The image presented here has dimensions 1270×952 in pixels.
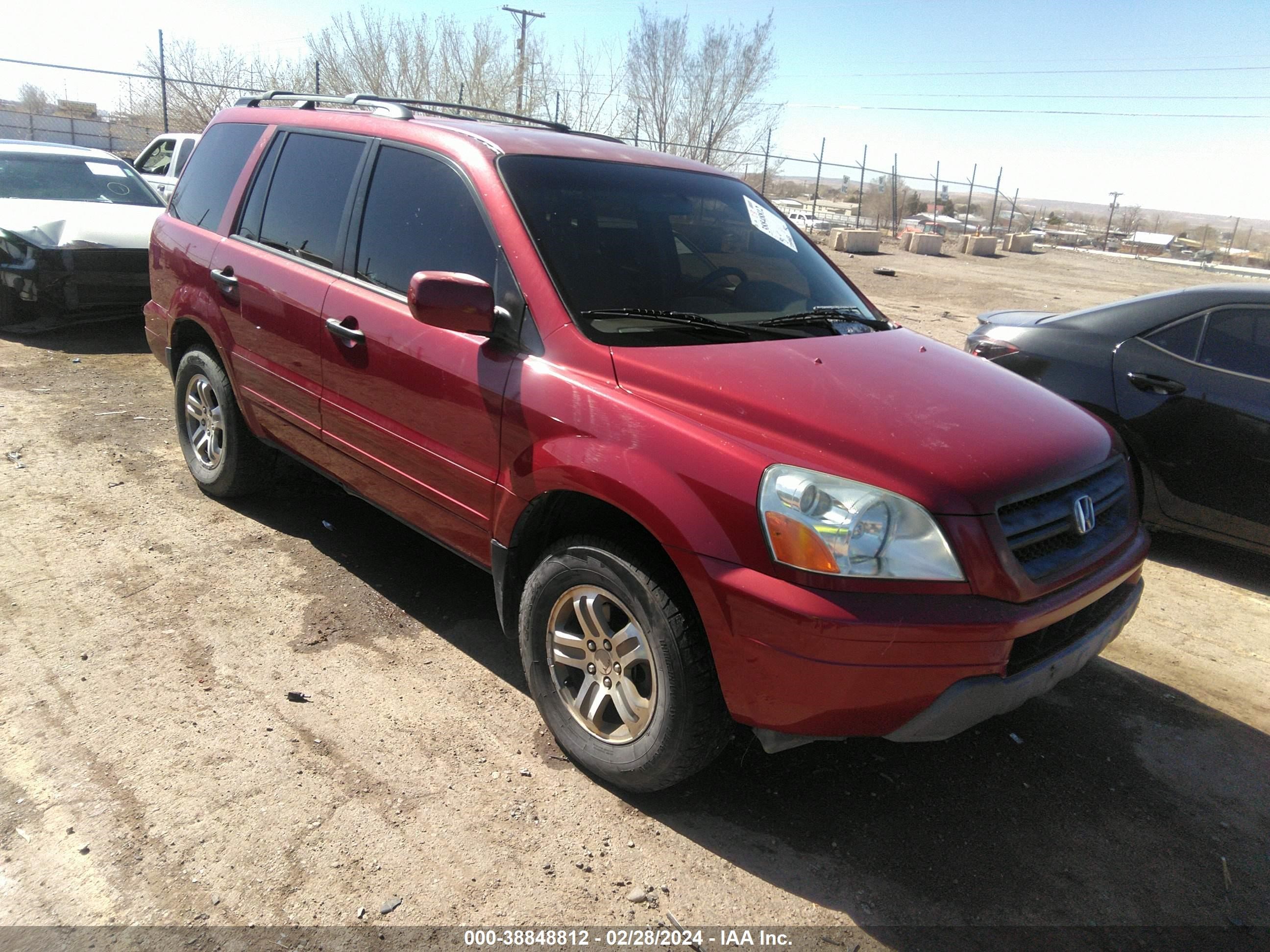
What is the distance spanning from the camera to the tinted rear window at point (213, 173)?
14.8 feet

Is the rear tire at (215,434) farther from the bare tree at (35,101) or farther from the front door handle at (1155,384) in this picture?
the bare tree at (35,101)

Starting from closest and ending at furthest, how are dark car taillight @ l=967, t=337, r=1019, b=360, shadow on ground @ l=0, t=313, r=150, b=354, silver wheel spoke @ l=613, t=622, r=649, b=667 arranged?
silver wheel spoke @ l=613, t=622, r=649, b=667
dark car taillight @ l=967, t=337, r=1019, b=360
shadow on ground @ l=0, t=313, r=150, b=354

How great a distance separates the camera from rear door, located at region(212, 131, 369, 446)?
377 centimetres

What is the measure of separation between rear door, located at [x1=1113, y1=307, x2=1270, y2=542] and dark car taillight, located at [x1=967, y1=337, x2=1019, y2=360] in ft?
2.06

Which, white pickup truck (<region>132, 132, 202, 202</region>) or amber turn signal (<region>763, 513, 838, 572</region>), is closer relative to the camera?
amber turn signal (<region>763, 513, 838, 572</region>)

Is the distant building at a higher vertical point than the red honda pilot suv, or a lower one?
higher

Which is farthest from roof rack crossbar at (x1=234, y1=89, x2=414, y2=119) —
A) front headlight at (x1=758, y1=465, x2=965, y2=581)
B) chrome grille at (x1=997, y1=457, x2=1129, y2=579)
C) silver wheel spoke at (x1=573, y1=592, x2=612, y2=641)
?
chrome grille at (x1=997, y1=457, x2=1129, y2=579)

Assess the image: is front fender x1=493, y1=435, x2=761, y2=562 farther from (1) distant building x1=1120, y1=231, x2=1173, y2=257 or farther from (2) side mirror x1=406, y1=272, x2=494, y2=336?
(1) distant building x1=1120, y1=231, x2=1173, y2=257

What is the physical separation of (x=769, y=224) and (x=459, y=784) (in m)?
2.60

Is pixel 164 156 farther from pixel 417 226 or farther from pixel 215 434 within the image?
pixel 417 226

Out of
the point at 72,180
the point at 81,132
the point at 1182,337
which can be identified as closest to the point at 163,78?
the point at 72,180

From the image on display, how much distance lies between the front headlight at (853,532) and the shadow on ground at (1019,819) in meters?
0.94

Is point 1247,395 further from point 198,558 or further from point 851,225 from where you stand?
point 851,225

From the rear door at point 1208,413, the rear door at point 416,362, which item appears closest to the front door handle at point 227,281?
the rear door at point 416,362
